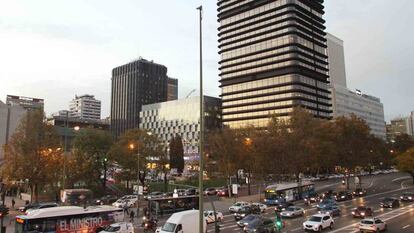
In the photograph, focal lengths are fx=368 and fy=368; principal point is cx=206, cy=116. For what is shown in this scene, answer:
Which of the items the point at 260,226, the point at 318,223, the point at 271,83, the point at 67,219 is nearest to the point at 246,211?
the point at 318,223

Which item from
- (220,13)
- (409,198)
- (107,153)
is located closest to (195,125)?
(220,13)

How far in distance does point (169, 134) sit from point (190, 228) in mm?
144537

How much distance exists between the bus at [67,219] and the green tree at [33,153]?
2256 cm

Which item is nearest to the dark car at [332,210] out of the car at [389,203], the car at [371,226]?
the car at [371,226]

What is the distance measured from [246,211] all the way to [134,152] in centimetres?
2994

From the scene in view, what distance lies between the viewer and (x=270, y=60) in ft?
536

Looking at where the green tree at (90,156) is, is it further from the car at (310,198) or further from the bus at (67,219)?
the car at (310,198)

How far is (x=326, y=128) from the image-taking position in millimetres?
84750

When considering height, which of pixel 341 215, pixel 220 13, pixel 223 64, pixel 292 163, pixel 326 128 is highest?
pixel 220 13

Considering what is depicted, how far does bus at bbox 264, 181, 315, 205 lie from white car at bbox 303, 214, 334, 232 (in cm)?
2245

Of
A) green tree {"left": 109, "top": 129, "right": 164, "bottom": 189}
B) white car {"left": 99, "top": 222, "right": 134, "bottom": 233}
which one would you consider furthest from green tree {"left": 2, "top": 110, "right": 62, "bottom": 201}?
white car {"left": 99, "top": 222, "right": 134, "bottom": 233}

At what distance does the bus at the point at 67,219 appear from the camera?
31.2 meters

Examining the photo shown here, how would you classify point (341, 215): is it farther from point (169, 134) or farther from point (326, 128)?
point (169, 134)

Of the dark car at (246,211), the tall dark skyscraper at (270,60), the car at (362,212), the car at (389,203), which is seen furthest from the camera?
the tall dark skyscraper at (270,60)
